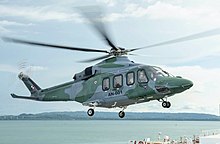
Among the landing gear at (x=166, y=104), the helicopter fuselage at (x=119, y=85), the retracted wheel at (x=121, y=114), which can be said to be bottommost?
the retracted wheel at (x=121, y=114)

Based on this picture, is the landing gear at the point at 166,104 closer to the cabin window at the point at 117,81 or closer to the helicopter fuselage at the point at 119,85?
the helicopter fuselage at the point at 119,85

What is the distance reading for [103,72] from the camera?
1286 centimetres

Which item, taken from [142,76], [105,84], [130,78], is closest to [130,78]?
[130,78]

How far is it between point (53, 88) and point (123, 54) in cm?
242

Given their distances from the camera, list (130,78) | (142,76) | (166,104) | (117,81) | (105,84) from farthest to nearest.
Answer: (105,84)
(117,81)
(130,78)
(142,76)
(166,104)

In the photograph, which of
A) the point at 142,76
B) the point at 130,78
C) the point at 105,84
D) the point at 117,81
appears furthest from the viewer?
the point at 105,84

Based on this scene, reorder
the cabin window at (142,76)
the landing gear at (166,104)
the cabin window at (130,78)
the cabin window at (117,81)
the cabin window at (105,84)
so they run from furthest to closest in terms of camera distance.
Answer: the cabin window at (105,84) → the cabin window at (117,81) → the cabin window at (130,78) → the cabin window at (142,76) → the landing gear at (166,104)

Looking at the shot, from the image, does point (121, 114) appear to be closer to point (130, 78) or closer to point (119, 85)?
point (119, 85)

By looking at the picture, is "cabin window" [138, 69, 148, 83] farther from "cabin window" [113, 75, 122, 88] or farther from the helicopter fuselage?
"cabin window" [113, 75, 122, 88]

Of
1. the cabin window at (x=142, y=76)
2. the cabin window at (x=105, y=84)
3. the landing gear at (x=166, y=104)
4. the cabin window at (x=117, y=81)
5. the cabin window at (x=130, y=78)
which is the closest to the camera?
the landing gear at (x=166, y=104)

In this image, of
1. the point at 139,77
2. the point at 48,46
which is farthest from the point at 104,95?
the point at 48,46

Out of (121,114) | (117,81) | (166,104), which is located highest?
(117,81)

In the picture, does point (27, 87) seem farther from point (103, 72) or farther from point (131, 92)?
point (131, 92)

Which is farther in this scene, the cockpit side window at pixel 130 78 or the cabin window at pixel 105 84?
the cabin window at pixel 105 84
